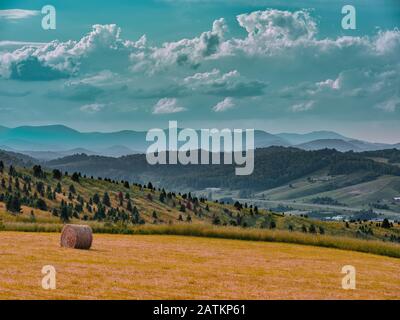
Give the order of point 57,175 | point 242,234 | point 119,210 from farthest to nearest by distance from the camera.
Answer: point 57,175 → point 119,210 → point 242,234

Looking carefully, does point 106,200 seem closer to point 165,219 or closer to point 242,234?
point 165,219

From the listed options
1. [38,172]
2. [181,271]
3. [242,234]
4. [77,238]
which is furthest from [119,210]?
[181,271]

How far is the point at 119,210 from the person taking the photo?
427 feet

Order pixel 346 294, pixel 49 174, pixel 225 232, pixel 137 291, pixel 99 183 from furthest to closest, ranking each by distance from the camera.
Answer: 1. pixel 99 183
2. pixel 49 174
3. pixel 225 232
4. pixel 346 294
5. pixel 137 291

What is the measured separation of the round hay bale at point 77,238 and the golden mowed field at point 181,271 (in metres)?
0.72

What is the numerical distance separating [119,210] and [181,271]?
3836 inches

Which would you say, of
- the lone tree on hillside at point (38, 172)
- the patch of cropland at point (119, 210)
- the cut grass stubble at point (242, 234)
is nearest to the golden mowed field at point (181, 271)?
the cut grass stubble at point (242, 234)

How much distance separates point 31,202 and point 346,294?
8590 centimetres

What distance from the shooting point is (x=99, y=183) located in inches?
6117

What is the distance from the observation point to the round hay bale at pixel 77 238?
143 ft

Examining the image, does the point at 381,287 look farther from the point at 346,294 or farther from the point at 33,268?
the point at 33,268

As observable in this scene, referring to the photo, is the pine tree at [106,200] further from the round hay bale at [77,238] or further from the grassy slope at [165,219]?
the round hay bale at [77,238]

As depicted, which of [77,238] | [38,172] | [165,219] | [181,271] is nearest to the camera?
[181,271]
